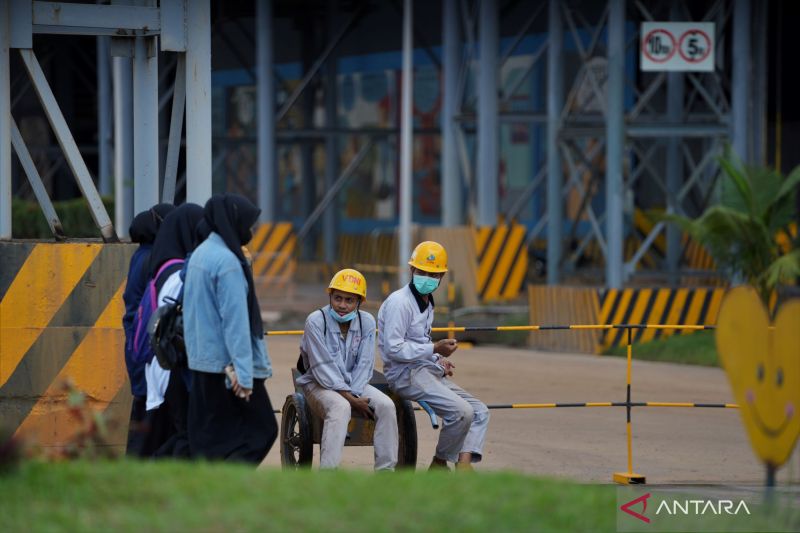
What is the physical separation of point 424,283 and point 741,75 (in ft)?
44.0

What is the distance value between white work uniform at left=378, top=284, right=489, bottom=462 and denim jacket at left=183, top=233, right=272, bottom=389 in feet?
6.15

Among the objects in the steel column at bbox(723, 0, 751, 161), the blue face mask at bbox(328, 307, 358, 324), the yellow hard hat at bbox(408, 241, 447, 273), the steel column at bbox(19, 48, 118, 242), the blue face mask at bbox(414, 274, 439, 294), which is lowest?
the blue face mask at bbox(328, 307, 358, 324)

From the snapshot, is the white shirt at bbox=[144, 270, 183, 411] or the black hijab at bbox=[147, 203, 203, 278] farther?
the black hijab at bbox=[147, 203, 203, 278]

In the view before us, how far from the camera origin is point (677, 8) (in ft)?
75.7

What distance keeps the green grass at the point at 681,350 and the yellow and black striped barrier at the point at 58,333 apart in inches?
452

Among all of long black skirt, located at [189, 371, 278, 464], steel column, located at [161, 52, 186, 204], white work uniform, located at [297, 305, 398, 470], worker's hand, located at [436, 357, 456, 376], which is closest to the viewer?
long black skirt, located at [189, 371, 278, 464]

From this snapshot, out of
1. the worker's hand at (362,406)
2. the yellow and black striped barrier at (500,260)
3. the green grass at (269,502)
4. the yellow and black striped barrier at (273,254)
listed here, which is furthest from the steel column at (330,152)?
the green grass at (269,502)

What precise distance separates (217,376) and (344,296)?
1594mm

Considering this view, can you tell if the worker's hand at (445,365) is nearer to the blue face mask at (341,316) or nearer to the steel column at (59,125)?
the blue face mask at (341,316)

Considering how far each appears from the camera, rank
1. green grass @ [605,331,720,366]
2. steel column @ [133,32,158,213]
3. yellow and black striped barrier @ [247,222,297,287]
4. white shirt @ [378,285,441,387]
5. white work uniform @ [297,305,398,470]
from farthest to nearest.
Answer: yellow and black striped barrier @ [247,222,297,287] → green grass @ [605,331,720,366] → steel column @ [133,32,158,213] → white shirt @ [378,285,441,387] → white work uniform @ [297,305,398,470]

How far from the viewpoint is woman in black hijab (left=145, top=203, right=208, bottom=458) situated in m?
8.59

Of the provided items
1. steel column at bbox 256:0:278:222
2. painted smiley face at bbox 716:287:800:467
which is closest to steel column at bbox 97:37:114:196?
steel column at bbox 256:0:278:222

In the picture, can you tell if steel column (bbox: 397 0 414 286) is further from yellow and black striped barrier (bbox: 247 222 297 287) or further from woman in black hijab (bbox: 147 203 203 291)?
woman in black hijab (bbox: 147 203 203 291)

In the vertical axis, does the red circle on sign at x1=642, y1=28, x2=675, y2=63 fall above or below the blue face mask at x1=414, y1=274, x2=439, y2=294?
above
